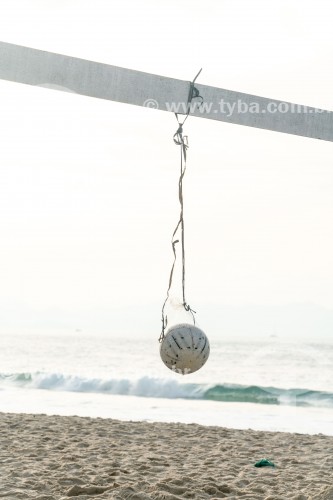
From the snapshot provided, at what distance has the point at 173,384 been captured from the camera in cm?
1712

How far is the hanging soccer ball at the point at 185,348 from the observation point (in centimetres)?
355

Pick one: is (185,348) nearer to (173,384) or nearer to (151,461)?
(151,461)

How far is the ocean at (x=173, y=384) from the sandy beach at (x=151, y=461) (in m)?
1.94

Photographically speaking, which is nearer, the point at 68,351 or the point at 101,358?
the point at 101,358

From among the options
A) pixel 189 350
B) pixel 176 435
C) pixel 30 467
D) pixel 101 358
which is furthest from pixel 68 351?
pixel 189 350

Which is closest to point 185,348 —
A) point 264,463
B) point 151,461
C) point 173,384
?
point 151,461

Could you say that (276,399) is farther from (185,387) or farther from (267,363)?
(267,363)

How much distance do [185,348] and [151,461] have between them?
2.66 meters

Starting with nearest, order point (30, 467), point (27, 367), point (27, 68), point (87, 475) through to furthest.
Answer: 1. point (27, 68)
2. point (87, 475)
3. point (30, 467)
4. point (27, 367)

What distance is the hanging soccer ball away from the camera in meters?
3.55

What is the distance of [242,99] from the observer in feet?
10.6

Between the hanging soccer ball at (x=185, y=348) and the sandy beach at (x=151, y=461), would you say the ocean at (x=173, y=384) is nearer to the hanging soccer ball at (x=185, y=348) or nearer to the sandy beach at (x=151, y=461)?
the sandy beach at (x=151, y=461)

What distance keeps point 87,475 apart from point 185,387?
12.1 metres

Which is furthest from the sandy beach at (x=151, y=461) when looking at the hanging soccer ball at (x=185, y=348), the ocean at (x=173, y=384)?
the ocean at (x=173, y=384)
